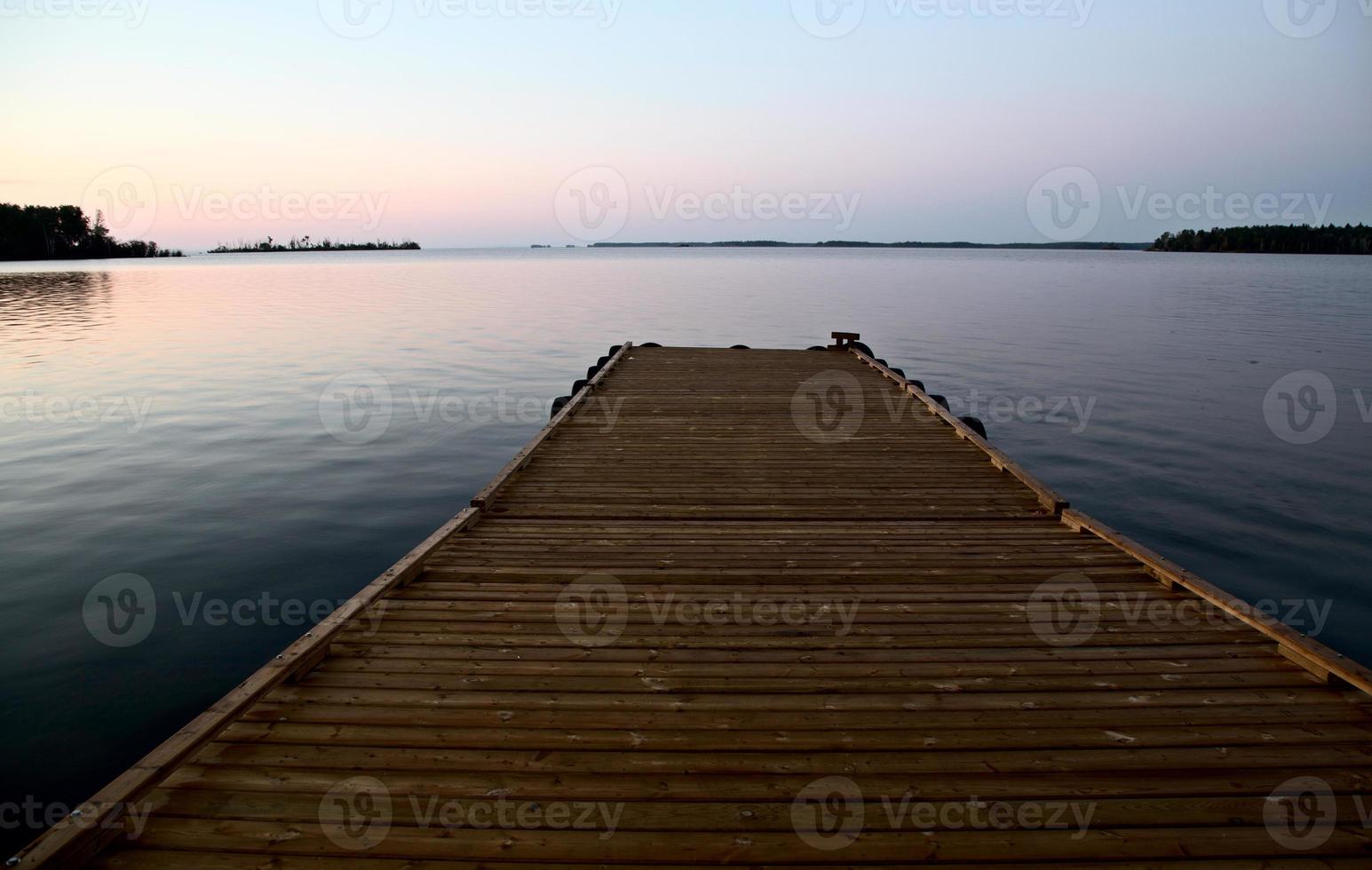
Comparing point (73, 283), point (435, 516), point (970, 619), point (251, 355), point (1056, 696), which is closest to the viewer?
point (1056, 696)

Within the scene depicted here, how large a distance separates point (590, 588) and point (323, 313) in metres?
35.2

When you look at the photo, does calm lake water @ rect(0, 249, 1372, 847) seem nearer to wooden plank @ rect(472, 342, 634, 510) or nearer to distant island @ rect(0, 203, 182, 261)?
wooden plank @ rect(472, 342, 634, 510)

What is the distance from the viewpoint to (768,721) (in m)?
3.59

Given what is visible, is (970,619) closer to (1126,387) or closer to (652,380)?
(652,380)

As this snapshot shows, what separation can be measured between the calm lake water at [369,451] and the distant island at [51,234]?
266ft

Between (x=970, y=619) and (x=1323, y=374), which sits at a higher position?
(x=1323, y=374)

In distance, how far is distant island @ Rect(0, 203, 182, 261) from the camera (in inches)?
3595

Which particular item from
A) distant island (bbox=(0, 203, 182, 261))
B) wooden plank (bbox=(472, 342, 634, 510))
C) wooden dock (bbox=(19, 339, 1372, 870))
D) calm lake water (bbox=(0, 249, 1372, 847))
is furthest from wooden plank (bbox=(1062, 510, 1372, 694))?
distant island (bbox=(0, 203, 182, 261))

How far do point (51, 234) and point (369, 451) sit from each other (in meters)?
120

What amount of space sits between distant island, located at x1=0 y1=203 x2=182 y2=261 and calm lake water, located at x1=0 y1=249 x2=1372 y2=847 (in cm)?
8101

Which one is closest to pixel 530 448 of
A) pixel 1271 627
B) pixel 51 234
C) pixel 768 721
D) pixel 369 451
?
pixel 768 721

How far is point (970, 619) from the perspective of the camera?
4.65 meters

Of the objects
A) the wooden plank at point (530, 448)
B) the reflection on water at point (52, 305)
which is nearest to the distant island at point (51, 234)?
the reflection on water at point (52, 305)

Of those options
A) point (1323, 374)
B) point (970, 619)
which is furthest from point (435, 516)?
point (1323, 374)
